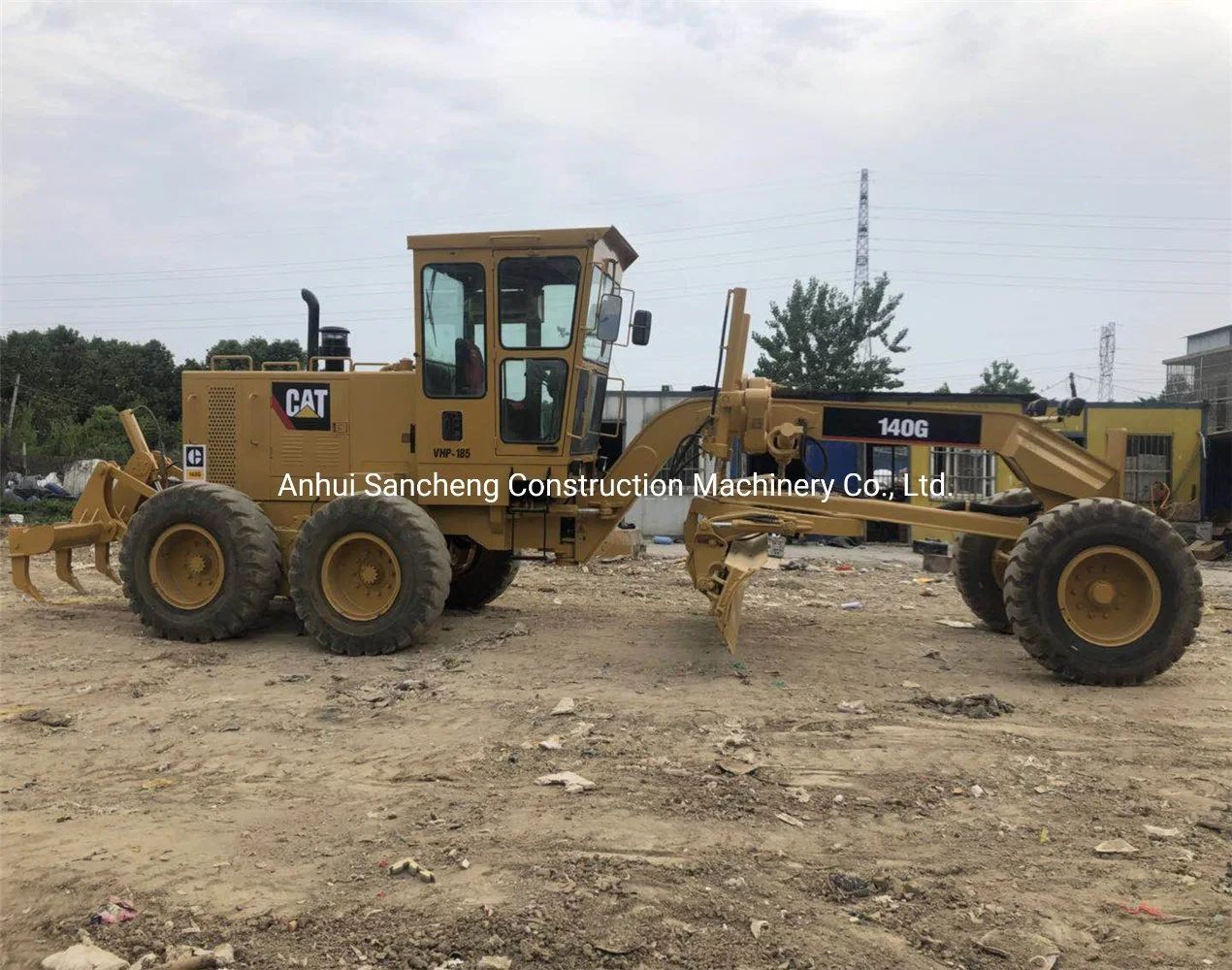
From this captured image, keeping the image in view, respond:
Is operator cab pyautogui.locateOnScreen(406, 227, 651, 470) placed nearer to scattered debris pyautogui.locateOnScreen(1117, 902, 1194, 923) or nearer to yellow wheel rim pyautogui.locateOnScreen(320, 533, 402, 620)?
yellow wheel rim pyautogui.locateOnScreen(320, 533, 402, 620)

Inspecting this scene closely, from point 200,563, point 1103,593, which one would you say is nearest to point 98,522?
point 200,563

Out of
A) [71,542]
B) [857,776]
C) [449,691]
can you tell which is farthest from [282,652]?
[857,776]

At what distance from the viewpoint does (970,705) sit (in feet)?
19.3

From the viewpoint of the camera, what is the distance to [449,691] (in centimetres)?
634

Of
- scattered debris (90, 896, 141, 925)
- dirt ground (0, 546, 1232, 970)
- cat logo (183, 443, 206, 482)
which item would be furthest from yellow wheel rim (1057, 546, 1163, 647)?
cat logo (183, 443, 206, 482)

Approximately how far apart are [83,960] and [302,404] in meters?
6.07

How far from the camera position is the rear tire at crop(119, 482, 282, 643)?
7.80 metres

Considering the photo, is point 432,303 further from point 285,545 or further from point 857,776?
point 857,776

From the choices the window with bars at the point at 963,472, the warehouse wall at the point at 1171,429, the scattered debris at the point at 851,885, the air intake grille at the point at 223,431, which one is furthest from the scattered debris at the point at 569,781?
the warehouse wall at the point at 1171,429

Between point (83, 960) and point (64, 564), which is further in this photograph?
point (64, 564)

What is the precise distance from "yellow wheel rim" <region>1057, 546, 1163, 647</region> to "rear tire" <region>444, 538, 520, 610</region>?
4.62m

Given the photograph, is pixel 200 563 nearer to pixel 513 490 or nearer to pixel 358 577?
pixel 358 577

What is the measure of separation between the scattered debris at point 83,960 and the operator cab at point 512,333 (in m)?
5.24

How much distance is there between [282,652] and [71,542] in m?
2.60
